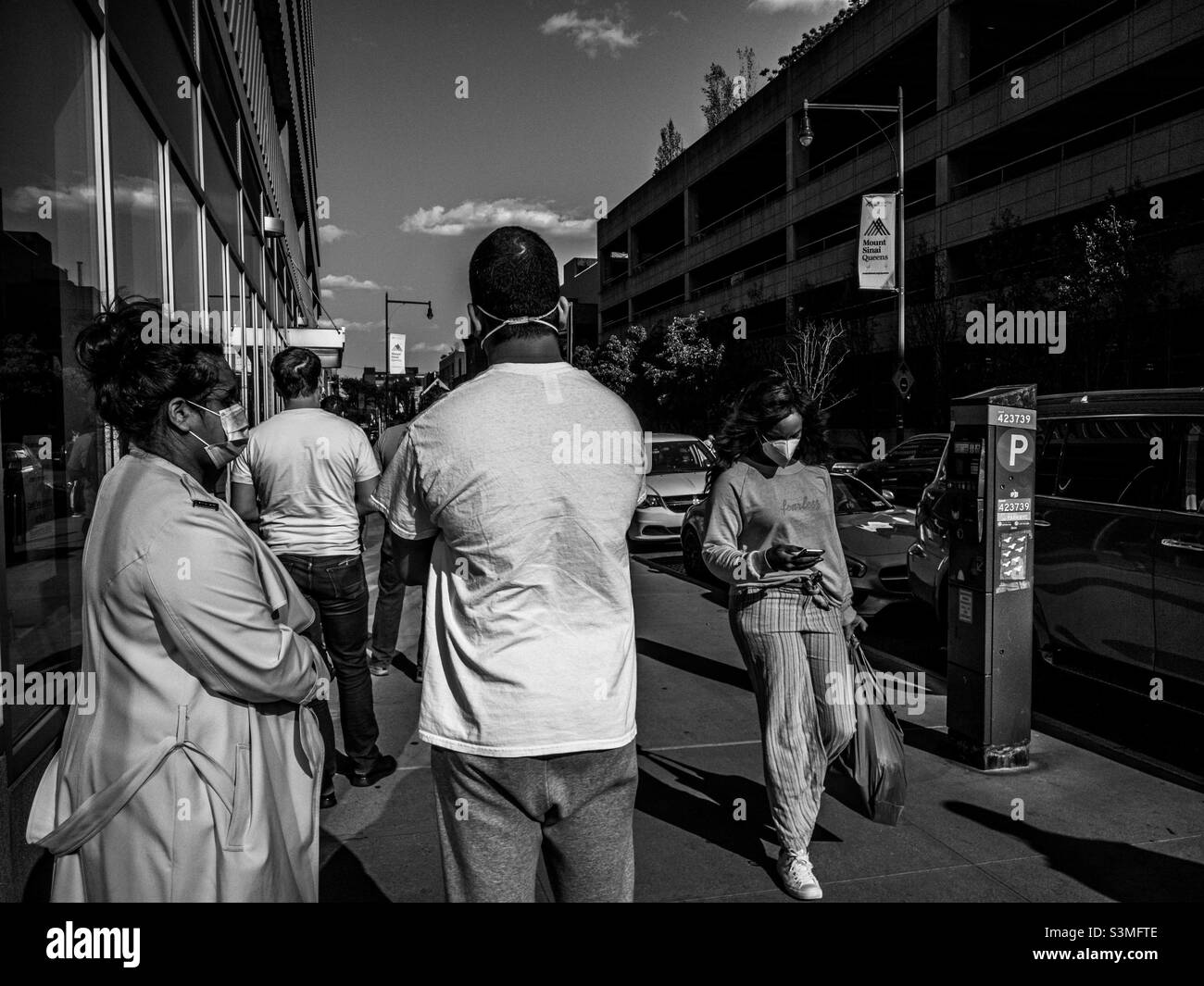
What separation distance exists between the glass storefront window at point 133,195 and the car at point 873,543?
4.84 meters

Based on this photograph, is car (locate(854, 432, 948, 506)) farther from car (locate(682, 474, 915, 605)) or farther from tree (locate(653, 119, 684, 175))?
tree (locate(653, 119, 684, 175))

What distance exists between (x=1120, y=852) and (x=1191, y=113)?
72.8ft

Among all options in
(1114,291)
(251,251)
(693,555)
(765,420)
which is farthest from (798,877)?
(1114,291)

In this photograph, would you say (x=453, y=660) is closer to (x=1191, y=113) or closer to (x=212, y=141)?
(x=212, y=141)

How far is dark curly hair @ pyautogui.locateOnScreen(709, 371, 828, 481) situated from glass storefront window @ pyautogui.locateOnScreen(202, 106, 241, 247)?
757 centimetres

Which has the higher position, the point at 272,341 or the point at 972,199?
the point at 972,199

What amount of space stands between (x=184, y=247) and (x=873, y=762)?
291 inches

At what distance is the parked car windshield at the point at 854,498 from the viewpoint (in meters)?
10.2

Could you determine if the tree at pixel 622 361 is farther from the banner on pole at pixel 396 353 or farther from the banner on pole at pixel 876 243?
the banner on pole at pixel 876 243

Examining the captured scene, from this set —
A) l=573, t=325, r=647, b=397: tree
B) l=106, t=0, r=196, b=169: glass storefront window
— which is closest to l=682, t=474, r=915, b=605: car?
l=106, t=0, r=196, b=169: glass storefront window

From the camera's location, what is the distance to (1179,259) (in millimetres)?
20500

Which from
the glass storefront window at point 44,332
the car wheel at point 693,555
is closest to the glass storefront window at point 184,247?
the glass storefront window at point 44,332

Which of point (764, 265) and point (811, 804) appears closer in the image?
point (811, 804)
